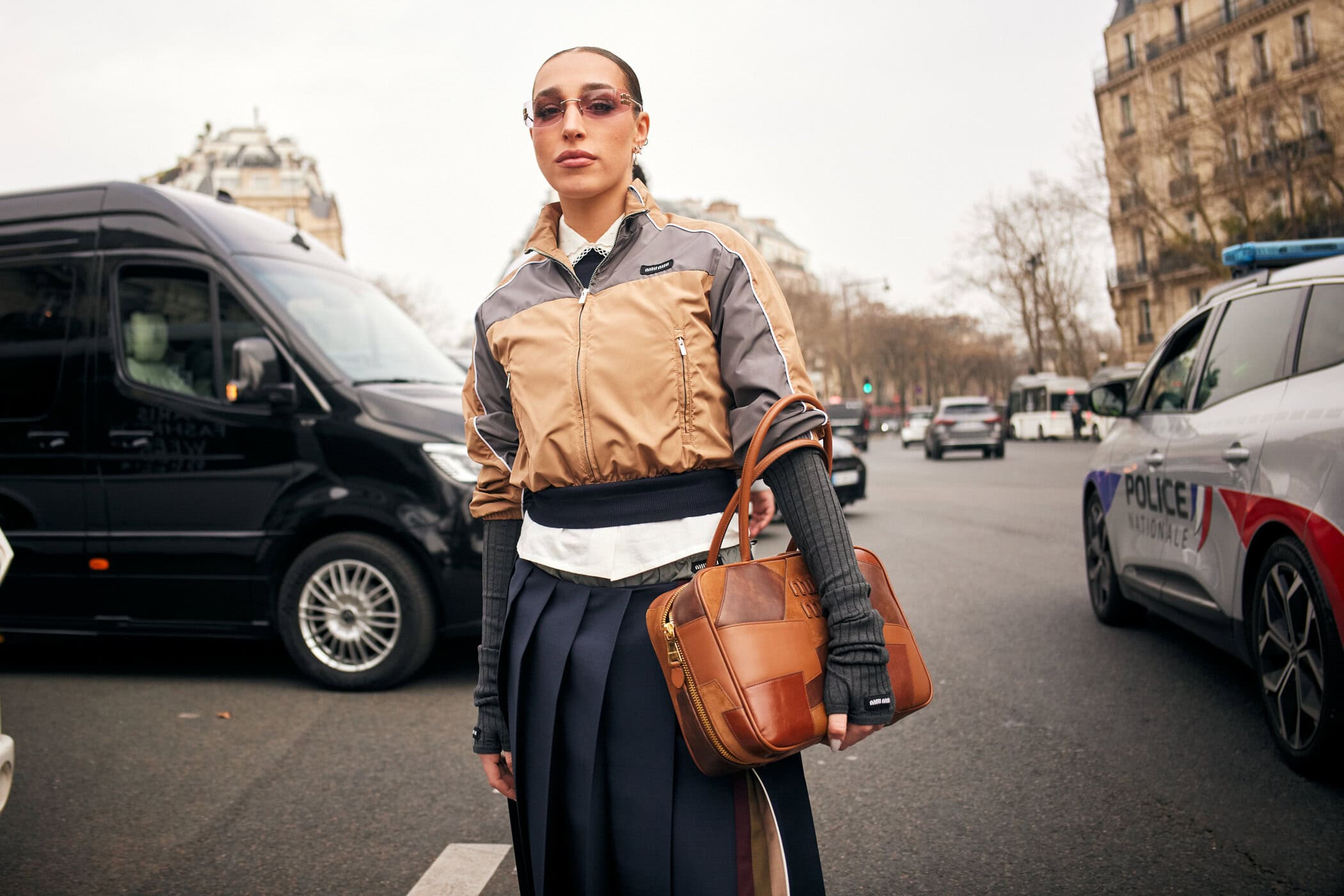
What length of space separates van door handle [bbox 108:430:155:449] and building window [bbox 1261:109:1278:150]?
92.9 feet

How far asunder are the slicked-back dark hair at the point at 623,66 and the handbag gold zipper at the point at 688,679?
901 millimetres

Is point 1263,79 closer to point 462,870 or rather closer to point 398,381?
point 398,381

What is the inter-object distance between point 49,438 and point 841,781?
170 inches

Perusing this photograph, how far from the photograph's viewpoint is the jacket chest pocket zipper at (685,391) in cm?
181

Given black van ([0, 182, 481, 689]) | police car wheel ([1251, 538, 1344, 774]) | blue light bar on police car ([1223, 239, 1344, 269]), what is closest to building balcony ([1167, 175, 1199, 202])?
blue light bar on police car ([1223, 239, 1344, 269])

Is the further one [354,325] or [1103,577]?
[1103,577]

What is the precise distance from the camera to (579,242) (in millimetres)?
2021

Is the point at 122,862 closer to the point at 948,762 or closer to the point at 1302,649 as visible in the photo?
the point at 948,762

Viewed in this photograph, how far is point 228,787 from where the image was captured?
13.8 ft

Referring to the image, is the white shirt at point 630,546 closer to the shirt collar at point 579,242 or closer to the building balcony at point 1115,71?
the shirt collar at point 579,242

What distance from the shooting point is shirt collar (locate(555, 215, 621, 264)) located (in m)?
1.98

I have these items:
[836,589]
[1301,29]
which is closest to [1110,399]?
[836,589]

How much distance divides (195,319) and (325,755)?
248 centimetres

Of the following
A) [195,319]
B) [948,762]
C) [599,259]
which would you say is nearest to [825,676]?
[599,259]
